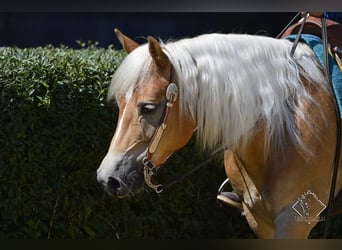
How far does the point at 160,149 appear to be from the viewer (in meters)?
2.72

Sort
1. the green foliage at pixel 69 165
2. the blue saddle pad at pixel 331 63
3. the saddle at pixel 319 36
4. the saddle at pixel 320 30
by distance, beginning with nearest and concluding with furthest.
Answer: the blue saddle pad at pixel 331 63
the saddle at pixel 319 36
the saddle at pixel 320 30
the green foliage at pixel 69 165

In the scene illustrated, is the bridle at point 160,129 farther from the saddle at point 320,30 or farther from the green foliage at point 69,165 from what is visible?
the green foliage at point 69,165

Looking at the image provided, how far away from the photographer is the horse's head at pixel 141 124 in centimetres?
267

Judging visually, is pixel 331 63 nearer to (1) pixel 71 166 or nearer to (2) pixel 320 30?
(2) pixel 320 30

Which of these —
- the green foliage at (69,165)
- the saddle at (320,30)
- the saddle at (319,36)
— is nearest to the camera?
the saddle at (319,36)

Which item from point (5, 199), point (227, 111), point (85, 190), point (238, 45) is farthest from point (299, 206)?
point (5, 199)

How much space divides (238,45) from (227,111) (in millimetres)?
277

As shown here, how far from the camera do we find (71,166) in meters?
3.87

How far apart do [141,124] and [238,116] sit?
1.22 feet

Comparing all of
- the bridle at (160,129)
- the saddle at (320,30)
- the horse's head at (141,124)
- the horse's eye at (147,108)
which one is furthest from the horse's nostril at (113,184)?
the saddle at (320,30)

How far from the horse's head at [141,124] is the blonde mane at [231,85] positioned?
0.07 feet

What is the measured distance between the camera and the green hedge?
12.1 feet

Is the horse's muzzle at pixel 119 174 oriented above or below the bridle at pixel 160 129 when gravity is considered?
below

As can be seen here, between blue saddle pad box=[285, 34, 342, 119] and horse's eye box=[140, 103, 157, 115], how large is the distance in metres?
0.72
